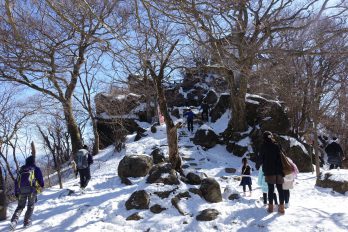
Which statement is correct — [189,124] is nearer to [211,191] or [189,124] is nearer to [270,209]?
[211,191]

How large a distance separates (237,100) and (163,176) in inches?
379

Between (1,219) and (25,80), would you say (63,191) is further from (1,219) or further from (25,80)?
(25,80)

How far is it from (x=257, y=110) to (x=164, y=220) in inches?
506

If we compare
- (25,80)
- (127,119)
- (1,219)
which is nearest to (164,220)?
(1,219)

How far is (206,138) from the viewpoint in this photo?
18953 mm

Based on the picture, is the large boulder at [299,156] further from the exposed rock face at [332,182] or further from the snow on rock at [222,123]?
the exposed rock face at [332,182]

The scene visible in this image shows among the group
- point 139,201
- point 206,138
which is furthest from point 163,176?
point 206,138

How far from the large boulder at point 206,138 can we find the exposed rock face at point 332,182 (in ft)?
26.9

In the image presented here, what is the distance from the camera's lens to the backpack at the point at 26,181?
725 cm

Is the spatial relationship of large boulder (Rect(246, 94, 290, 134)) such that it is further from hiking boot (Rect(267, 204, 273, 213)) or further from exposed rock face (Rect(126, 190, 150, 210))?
hiking boot (Rect(267, 204, 273, 213))

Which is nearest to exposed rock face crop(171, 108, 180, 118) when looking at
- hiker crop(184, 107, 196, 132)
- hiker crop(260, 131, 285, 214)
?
hiker crop(184, 107, 196, 132)

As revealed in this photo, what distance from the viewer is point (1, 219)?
27.1ft

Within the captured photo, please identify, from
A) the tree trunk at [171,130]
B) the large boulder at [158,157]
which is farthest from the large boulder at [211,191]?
the large boulder at [158,157]

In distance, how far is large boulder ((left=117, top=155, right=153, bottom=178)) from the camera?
13172 millimetres
